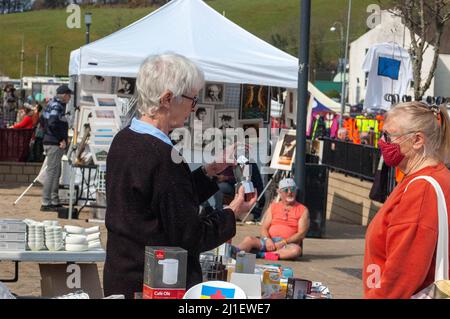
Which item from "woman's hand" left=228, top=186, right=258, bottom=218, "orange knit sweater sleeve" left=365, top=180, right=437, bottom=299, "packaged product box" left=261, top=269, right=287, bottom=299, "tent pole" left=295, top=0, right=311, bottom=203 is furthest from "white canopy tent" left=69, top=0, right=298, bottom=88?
"orange knit sweater sleeve" left=365, top=180, right=437, bottom=299

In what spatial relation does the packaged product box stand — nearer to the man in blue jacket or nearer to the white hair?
the white hair

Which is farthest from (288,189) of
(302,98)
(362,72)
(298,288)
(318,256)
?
(362,72)

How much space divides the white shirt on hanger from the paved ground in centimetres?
228

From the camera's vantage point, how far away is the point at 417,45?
1655cm

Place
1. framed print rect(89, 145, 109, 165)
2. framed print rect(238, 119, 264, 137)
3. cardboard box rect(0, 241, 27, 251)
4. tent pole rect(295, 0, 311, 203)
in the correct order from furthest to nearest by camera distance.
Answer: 1. framed print rect(238, 119, 264, 137)
2. framed print rect(89, 145, 109, 165)
3. tent pole rect(295, 0, 311, 203)
4. cardboard box rect(0, 241, 27, 251)

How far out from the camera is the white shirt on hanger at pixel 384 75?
15820 millimetres

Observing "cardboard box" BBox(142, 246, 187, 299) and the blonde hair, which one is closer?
"cardboard box" BBox(142, 246, 187, 299)

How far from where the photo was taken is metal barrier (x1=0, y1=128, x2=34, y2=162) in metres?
20.8

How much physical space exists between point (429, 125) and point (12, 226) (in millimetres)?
3779

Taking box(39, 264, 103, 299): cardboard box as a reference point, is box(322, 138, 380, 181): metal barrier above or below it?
above

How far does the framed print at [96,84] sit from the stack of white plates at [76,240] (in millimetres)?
7758

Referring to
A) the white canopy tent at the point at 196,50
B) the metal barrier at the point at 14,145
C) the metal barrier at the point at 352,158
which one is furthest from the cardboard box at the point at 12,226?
the metal barrier at the point at 14,145

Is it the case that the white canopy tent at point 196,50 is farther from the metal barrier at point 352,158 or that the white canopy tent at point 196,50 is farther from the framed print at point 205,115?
the metal barrier at point 352,158
